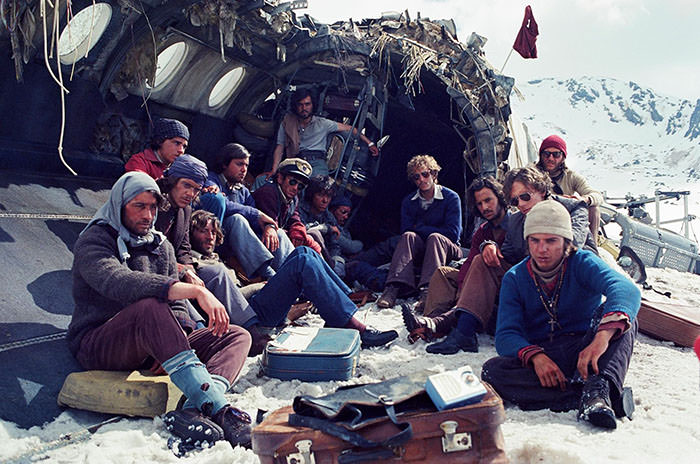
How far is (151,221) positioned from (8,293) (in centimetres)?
143

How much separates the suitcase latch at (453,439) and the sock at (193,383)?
1191 millimetres

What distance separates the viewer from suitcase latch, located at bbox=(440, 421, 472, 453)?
1.98m

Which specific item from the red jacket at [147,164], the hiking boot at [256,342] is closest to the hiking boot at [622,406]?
the hiking boot at [256,342]

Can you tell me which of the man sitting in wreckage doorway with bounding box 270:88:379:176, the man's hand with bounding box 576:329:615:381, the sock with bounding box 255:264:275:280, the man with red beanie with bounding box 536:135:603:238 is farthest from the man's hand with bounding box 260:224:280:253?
the man's hand with bounding box 576:329:615:381

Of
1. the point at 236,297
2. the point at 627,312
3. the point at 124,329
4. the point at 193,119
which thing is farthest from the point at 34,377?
the point at 193,119

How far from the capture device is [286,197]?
573 centimetres

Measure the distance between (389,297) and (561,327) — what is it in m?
2.46

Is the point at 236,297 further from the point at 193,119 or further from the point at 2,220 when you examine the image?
the point at 193,119

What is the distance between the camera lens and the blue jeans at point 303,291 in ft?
13.2

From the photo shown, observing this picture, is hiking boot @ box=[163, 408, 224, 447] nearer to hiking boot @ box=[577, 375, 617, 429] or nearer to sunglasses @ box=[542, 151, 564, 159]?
hiking boot @ box=[577, 375, 617, 429]

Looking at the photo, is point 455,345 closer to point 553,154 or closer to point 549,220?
point 549,220

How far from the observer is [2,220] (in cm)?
451

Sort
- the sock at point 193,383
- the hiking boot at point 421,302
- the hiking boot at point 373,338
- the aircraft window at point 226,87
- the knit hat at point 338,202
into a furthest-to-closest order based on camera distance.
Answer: the aircraft window at point 226,87
the knit hat at point 338,202
the hiking boot at point 421,302
the hiking boot at point 373,338
the sock at point 193,383

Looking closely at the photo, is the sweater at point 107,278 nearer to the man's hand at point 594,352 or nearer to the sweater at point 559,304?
the sweater at point 559,304
